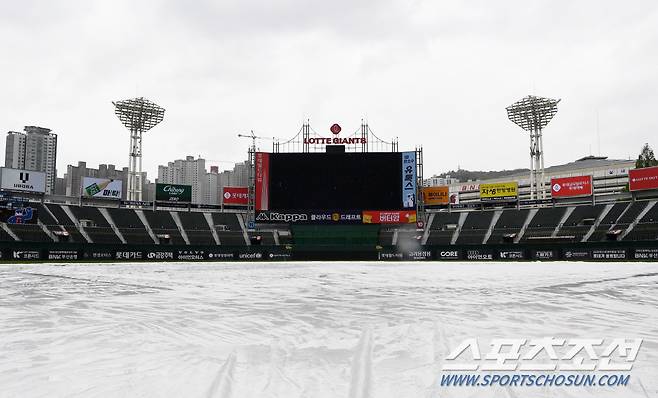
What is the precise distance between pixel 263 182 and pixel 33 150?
138005mm

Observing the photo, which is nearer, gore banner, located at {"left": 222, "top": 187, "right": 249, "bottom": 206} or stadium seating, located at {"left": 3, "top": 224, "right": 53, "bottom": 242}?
stadium seating, located at {"left": 3, "top": 224, "right": 53, "bottom": 242}

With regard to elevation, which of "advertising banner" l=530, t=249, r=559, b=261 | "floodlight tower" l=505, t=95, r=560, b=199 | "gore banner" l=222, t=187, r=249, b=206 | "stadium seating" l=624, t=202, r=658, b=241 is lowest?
"advertising banner" l=530, t=249, r=559, b=261

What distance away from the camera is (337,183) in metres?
60.2

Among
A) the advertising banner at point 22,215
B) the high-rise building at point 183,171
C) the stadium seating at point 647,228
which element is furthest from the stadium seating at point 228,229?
the high-rise building at point 183,171

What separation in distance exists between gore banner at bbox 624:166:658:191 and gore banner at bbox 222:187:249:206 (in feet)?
186

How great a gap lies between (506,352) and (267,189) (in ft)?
179

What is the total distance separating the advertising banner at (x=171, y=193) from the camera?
68.1 meters

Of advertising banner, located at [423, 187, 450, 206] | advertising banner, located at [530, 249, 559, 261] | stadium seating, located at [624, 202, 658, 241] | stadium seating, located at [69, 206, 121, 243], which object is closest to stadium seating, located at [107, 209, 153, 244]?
stadium seating, located at [69, 206, 121, 243]

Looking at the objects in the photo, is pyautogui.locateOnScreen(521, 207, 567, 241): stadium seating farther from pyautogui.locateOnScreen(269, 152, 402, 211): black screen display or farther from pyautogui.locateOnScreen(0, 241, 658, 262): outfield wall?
pyautogui.locateOnScreen(269, 152, 402, 211): black screen display

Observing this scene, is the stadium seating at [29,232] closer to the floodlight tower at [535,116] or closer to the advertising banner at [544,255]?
the advertising banner at [544,255]

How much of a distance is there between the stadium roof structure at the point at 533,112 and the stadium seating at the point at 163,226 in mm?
60918

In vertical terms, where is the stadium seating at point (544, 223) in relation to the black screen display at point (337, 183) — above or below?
below

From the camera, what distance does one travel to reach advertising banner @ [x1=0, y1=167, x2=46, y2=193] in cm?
5791

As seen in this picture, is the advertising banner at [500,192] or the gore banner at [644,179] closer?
the gore banner at [644,179]
